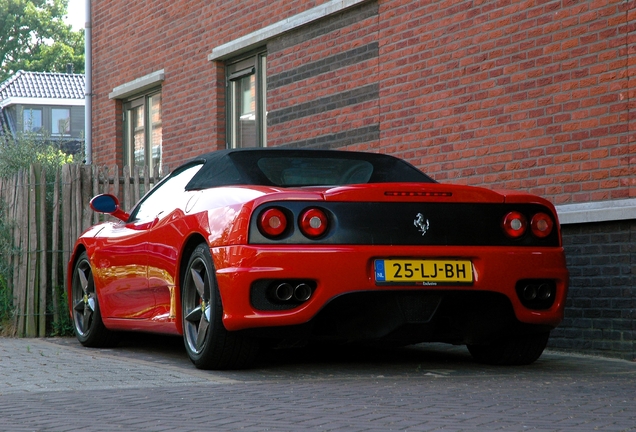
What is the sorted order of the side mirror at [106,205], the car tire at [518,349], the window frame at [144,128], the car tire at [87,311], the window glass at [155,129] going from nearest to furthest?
the car tire at [518,349] → the side mirror at [106,205] → the car tire at [87,311] → the window glass at [155,129] → the window frame at [144,128]

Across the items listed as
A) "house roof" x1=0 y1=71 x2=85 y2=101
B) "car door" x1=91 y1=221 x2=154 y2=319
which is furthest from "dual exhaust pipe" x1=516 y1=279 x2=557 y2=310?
"house roof" x1=0 y1=71 x2=85 y2=101

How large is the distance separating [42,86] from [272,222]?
191 feet

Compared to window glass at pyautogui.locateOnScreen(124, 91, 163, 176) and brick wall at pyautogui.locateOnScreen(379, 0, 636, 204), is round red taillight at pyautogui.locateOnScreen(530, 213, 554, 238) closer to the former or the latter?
brick wall at pyautogui.locateOnScreen(379, 0, 636, 204)

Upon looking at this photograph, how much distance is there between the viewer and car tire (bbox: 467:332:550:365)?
689 cm

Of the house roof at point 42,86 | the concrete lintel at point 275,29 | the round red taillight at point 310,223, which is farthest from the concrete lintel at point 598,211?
the house roof at point 42,86

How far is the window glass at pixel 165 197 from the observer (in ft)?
24.4

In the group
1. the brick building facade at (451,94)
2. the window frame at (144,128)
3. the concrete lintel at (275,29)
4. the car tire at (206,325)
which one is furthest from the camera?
the window frame at (144,128)

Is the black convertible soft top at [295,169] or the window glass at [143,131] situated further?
the window glass at [143,131]

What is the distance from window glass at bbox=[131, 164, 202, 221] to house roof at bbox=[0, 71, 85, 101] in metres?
54.6

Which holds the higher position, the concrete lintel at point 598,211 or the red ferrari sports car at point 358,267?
the concrete lintel at point 598,211

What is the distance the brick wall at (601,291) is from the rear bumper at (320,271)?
155cm

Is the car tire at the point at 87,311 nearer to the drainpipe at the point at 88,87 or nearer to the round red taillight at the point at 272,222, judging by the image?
the round red taillight at the point at 272,222

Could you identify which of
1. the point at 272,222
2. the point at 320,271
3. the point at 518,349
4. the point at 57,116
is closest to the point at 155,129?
the point at 518,349

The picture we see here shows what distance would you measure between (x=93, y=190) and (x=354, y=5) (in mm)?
3140
